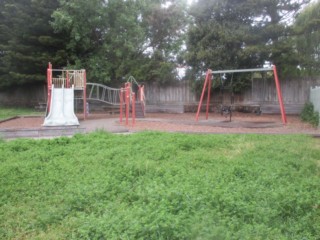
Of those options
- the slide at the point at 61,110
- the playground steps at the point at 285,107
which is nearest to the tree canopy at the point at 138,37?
the playground steps at the point at 285,107

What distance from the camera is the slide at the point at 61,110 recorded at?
12297 millimetres

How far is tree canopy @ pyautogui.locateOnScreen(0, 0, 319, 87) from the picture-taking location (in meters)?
17.0

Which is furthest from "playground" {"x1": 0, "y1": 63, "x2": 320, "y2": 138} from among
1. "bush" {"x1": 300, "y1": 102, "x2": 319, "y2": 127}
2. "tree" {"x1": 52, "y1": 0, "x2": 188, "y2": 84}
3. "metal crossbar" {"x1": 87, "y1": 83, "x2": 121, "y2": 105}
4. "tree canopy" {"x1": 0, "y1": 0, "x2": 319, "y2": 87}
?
"tree canopy" {"x1": 0, "y1": 0, "x2": 319, "y2": 87}

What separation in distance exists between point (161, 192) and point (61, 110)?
9961 millimetres

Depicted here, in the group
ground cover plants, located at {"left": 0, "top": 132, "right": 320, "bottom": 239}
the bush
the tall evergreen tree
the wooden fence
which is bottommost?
ground cover plants, located at {"left": 0, "top": 132, "right": 320, "bottom": 239}

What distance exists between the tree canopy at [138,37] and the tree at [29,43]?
56mm

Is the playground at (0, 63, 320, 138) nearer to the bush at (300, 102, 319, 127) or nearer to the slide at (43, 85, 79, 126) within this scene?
the slide at (43, 85, 79, 126)

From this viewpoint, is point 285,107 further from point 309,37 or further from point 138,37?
point 138,37

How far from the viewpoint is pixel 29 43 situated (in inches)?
850

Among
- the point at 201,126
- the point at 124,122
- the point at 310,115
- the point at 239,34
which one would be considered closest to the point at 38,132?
the point at 124,122

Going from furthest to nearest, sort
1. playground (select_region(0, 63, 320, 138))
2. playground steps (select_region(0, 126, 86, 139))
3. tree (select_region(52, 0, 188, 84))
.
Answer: tree (select_region(52, 0, 188, 84)), playground (select_region(0, 63, 320, 138)), playground steps (select_region(0, 126, 86, 139))

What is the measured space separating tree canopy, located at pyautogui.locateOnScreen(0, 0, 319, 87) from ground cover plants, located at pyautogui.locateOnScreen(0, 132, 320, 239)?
431 inches

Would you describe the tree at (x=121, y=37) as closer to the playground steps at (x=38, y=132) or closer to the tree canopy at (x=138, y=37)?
the tree canopy at (x=138, y=37)

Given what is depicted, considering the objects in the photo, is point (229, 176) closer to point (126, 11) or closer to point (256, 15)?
point (256, 15)
